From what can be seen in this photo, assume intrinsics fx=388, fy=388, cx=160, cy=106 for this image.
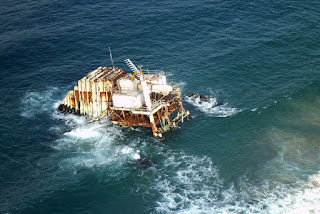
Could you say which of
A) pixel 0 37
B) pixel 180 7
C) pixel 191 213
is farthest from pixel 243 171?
pixel 0 37

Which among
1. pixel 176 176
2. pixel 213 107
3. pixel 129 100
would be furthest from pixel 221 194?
pixel 129 100

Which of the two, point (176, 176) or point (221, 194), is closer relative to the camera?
point (221, 194)

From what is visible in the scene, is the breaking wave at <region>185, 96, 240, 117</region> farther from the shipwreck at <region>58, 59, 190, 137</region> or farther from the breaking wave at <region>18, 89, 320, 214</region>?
the shipwreck at <region>58, 59, 190, 137</region>

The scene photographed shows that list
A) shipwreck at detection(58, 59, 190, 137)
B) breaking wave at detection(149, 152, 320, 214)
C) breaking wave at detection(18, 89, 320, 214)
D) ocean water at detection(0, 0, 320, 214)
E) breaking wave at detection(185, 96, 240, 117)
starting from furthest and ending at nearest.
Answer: breaking wave at detection(185, 96, 240, 117)
shipwreck at detection(58, 59, 190, 137)
ocean water at detection(0, 0, 320, 214)
breaking wave at detection(18, 89, 320, 214)
breaking wave at detection(149, 152, 320, 214)

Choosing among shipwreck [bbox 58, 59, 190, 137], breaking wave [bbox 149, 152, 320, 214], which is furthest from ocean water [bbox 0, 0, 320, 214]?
shipwreck [bbox 58, 59, 190, 137]

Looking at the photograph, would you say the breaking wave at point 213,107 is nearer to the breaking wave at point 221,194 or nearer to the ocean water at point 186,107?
the ocean water at point 186,107

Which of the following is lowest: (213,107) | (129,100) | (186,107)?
(213,107)

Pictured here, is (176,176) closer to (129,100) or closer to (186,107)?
(129,100)
